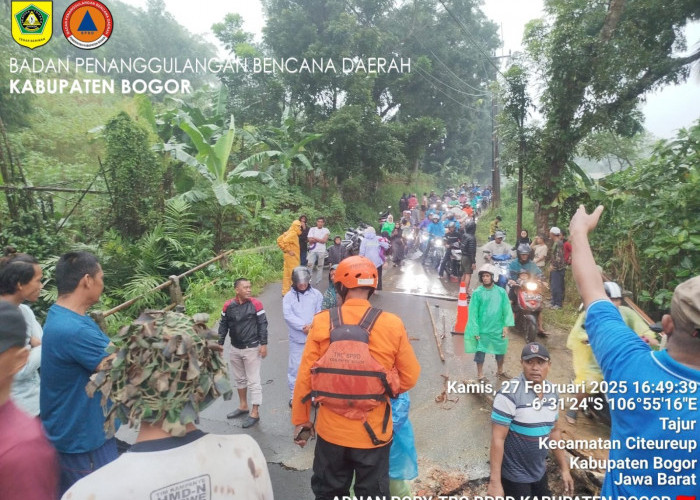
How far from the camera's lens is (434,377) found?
5.74 meters

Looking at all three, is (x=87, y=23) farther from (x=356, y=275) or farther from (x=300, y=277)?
(x=356, y=275)

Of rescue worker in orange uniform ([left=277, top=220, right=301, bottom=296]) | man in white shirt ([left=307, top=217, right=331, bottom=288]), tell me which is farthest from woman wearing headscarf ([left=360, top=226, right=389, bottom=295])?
rescue worker in orange uniform ([left=277, top=220, right=301, bottom=296])

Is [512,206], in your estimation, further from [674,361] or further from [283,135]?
[674,361]

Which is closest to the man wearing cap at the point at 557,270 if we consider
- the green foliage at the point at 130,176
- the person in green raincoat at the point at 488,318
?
the person in green raincoat at the point at 488,318

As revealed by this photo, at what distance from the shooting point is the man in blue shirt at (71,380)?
7.35 ft

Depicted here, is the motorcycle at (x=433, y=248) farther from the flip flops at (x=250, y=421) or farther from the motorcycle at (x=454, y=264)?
the flip flops at (x=250, y=421)

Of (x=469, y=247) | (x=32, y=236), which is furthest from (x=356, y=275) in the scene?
(x=32, y=236)

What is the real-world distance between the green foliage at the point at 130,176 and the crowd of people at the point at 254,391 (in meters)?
6.27

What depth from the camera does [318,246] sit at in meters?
10.3

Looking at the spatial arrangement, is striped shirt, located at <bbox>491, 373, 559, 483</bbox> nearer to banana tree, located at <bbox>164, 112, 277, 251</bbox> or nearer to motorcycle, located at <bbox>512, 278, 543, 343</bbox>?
motorcycle, located at <bbox>512, 278, 543, 343</bbox>

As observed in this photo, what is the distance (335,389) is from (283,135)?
50.7 ft

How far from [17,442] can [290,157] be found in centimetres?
1493

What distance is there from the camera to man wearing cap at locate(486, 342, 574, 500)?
104 inches

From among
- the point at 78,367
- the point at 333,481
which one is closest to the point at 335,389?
the point at 333,481
